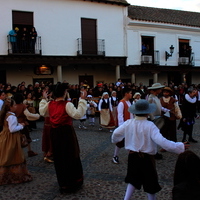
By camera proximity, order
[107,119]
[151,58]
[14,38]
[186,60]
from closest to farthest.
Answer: [107,119], [14,38], [151,58], [186,60]

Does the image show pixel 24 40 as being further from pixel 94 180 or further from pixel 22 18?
pixel 94 180

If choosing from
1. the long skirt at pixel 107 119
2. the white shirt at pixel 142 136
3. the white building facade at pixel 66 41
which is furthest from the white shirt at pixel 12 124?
the white building facade at pixel 66 41

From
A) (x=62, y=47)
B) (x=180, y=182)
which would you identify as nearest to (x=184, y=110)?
(x=180, y=182)

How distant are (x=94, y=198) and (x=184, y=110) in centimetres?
434

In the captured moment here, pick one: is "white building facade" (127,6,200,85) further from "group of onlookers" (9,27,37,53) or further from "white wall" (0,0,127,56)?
"group of onlookers" (9,27,37,53)

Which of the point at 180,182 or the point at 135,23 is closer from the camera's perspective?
the point at 180,182

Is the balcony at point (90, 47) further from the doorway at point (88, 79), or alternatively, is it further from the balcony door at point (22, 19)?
the balcony door at point (22, 19)

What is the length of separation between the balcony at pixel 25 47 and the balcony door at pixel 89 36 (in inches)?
116

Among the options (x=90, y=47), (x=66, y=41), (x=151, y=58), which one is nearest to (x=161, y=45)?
(x=151, y=58)

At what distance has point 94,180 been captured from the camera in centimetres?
437

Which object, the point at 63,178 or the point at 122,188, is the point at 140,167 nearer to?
the point at 122,188

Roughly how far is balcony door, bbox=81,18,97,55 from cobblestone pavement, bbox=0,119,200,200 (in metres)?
10.7

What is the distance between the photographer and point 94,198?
3705 millimetres

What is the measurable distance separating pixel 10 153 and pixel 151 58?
627 inches
